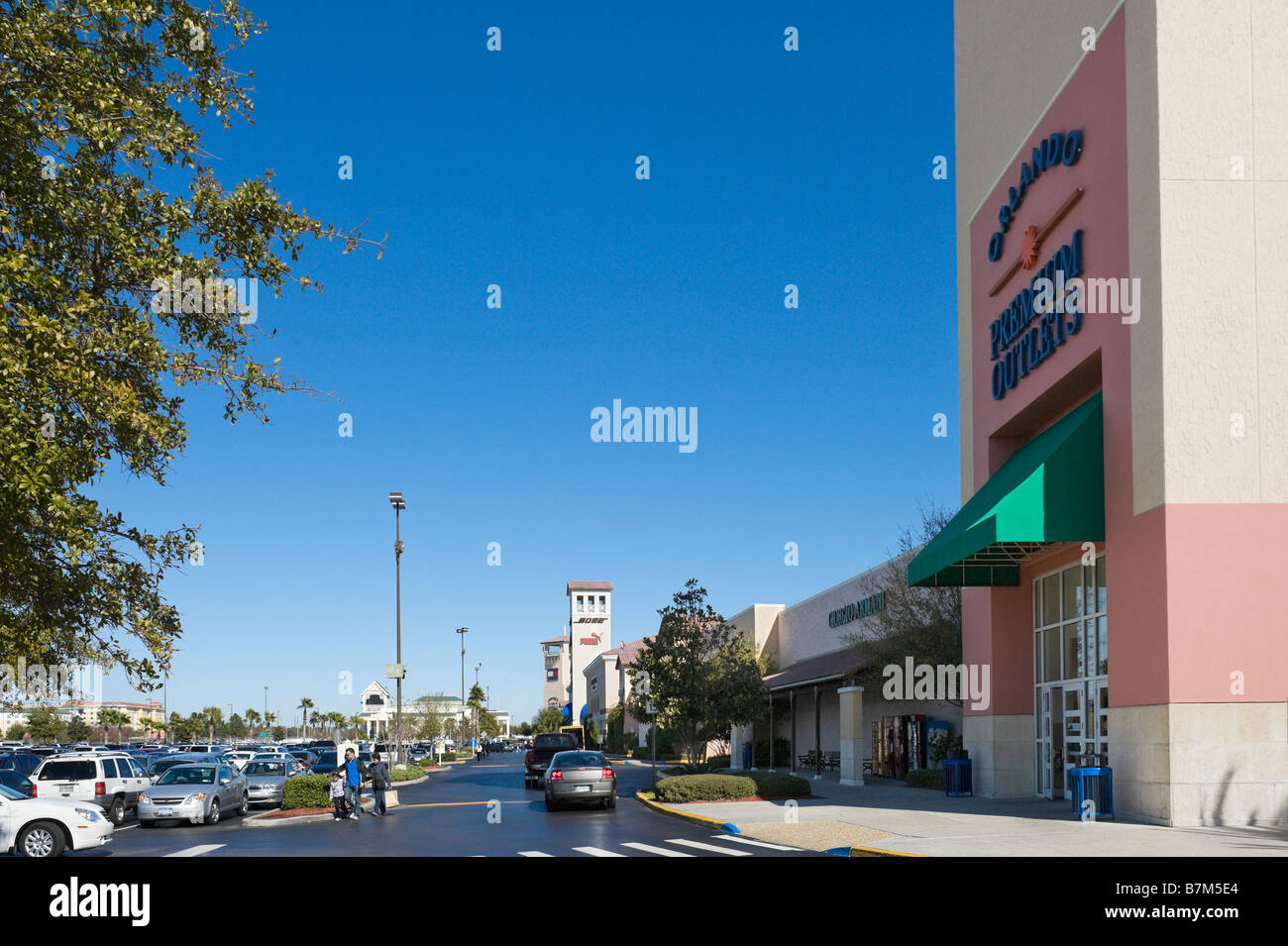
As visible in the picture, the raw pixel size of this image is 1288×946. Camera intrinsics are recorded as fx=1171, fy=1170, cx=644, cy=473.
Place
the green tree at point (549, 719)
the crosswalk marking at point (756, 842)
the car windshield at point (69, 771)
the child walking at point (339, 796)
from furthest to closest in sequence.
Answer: the green tree at point (549, 719) < the car windshield at point (69, 771) < the child walking at point (339, 796) < the crosswalk marking at point (756, 842)

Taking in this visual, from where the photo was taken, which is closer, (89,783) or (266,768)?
(89,783)

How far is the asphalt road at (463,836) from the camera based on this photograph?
1769cm

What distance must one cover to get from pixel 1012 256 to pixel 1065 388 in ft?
13.1

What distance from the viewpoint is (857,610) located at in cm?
4269

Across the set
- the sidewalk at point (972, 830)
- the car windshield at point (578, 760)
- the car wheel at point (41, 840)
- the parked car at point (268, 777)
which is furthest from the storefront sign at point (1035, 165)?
the parked car at point (268, 777)

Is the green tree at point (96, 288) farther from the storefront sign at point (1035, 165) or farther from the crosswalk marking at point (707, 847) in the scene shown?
the storefront sign at point (1035, 165)

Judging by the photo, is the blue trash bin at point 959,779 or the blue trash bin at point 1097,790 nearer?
the blue trash bin at point 1097,790

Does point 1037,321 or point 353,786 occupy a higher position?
point 1037,321

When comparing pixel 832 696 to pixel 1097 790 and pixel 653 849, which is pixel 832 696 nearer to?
pixel 1097 790

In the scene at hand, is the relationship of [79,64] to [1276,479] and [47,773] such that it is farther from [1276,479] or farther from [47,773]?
[47,773]

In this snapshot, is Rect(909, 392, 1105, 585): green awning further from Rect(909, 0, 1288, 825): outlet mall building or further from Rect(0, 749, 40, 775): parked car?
Rect(0, 749, 40, 775): parked car

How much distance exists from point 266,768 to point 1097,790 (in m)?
24.7

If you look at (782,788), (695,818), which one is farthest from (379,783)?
(782,788)

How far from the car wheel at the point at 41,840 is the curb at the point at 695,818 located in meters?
10.7
